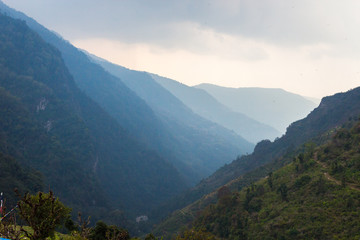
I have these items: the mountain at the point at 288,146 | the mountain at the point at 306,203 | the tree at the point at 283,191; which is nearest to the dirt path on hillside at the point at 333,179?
the mountain at the point at 306,203

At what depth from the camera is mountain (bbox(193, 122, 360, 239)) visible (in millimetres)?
44156

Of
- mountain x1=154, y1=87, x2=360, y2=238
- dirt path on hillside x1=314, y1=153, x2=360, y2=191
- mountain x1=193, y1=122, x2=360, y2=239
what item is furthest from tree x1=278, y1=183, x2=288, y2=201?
mountain x1=154, y1=87, x2=360, y2=238

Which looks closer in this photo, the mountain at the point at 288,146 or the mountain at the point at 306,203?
the mountain at the point at 306,203

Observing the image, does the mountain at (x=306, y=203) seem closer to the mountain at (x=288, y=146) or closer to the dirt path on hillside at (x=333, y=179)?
the dirt path on hillside at (x=333, y=179)

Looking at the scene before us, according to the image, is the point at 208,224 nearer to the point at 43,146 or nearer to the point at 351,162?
the point at 351,162

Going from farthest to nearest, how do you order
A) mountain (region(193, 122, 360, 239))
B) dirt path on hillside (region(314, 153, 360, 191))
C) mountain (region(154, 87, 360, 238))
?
mountain (region(154, 87, 360, 238)), dirt path on hillside (region(314, 153, 360, 191)), mountain (region(193, 122, 360, 239))

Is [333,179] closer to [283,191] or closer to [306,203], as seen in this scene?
[306,203]

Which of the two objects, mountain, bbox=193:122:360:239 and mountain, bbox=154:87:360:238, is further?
mountain, bbox=154:87:360:238

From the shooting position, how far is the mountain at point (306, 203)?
4416 cm

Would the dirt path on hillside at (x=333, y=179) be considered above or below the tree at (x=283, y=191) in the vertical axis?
above

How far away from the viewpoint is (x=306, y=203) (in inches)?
2078

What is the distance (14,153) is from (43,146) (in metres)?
39.6

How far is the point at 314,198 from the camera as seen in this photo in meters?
52.3

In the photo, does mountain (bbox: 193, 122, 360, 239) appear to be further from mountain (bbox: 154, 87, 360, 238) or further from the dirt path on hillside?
mountain (bbox: 154, 87, 360, 238)
